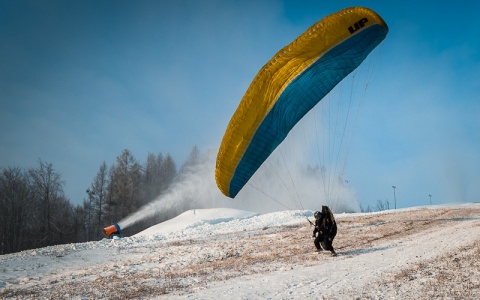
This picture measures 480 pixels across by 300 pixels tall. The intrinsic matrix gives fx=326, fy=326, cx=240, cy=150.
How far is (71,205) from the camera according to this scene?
5881 cm

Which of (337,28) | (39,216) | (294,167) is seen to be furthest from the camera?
(294,167)

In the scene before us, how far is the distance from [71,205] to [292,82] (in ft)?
195

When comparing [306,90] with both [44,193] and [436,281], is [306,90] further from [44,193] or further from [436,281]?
[44,193]

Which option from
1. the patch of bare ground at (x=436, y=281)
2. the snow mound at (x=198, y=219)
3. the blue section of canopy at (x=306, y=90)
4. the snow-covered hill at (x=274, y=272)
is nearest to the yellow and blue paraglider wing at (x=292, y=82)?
the blue section of canopy at (x=306, y=90)

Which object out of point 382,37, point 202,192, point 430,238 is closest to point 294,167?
→ point 202,192

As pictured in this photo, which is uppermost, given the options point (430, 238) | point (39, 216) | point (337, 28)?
point (337, 28)

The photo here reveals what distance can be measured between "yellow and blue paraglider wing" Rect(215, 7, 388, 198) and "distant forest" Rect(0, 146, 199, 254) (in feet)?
121

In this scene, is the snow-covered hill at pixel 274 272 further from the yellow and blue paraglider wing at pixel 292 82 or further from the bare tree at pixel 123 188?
the bare tree at pixel 123 188

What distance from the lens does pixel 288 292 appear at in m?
6.50

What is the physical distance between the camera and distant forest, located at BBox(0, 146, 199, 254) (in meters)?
41.5

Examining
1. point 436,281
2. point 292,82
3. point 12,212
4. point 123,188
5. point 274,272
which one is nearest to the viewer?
point 436,281

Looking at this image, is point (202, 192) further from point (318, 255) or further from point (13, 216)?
point (318, 255)

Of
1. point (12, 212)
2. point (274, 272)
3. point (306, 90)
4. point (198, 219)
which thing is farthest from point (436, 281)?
point (12, 212)

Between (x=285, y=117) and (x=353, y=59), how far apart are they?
2.79 meters
